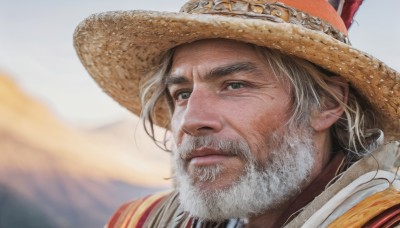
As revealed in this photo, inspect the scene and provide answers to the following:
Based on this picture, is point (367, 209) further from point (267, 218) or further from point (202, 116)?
point (202, 116)

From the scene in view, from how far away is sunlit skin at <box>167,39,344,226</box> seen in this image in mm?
2270

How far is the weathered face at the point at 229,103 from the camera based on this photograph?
7.44 ft

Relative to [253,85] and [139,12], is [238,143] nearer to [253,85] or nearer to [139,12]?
[253,85]

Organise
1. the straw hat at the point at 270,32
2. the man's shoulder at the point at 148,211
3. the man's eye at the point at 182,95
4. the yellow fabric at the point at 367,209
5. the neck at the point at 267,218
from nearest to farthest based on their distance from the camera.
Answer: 1. the yellow fabric at the point at 367,209
2. the straw hat at the point at 270,32
3. the neck at the point at 267,218
4. the man's eye at the point at 182,95
5. the man's shoulder at the point at 148,211

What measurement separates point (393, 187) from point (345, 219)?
0.77 ft

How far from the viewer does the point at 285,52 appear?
231cm

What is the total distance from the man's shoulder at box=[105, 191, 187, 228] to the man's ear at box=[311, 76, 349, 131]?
708 millimetres

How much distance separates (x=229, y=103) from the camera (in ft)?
7.58

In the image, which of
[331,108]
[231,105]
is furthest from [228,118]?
[331,108]

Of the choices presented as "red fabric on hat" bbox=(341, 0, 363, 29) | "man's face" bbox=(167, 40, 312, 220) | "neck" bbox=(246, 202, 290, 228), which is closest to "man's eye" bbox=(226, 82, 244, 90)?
"man's face" bbox=(167, 40, 312, 220)

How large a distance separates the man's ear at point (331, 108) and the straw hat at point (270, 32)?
6 cm

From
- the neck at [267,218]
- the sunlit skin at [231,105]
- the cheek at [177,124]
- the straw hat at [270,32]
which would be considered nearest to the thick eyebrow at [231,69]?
the sunlit skin at [231,105]

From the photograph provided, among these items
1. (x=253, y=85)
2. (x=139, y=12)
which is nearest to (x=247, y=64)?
(x=253, y=85)

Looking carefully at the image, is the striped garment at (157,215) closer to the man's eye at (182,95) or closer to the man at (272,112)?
the man at (272,112)
